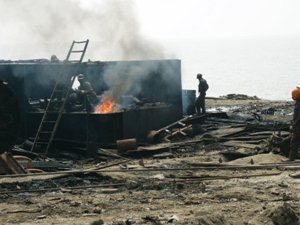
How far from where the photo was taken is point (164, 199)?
11031 millimetres

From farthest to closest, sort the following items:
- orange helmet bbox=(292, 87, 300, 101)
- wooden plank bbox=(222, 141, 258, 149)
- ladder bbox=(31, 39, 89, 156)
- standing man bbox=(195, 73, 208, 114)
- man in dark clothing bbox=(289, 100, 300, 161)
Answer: standing man bbox=(195, 73, 208, 114), ladder bbox=(31, 39, 89, 156), wooden plank bbox=(222, 141, 258, 149), orange helmet bbox=(292, 87, 300, 101), man in dark clothing bbox=(289, 100, 300, 161)

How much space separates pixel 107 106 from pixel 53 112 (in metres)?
2.32

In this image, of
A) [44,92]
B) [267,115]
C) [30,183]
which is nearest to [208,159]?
[30,183]

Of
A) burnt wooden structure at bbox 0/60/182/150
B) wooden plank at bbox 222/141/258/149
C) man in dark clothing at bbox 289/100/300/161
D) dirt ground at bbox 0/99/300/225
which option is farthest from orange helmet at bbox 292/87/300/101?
burnt wooden structure at bbox 0/60/182/150

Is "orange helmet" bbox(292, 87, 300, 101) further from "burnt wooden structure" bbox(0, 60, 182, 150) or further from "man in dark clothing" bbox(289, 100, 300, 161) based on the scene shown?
"burnt wooden structure" bbox(0, 60, 182, 150)

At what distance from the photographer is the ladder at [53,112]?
19609mm

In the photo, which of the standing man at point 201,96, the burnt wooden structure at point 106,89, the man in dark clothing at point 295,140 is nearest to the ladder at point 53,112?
the burnt wooden structure at point 106,89

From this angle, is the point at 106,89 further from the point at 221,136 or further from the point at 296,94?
the point at 296,94

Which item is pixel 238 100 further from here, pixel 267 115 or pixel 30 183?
pixel 30 183

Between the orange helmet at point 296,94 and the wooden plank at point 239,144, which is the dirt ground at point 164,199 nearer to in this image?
the orange helmet at point 296,94

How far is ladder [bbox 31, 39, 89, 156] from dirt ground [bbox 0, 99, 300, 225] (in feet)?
20.4

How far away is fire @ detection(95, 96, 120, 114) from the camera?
21.4 m

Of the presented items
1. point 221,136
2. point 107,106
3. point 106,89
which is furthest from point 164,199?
point 106,89

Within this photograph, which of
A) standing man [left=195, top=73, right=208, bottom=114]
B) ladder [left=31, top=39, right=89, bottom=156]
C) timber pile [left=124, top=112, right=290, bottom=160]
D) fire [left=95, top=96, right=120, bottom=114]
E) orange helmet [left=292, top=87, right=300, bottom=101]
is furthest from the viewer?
standing man [left=195, top=73, right=208, bottom=114]
